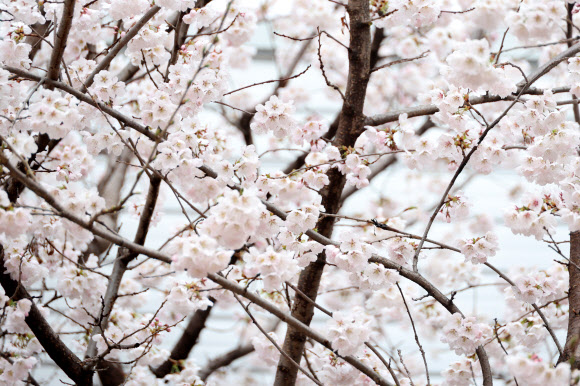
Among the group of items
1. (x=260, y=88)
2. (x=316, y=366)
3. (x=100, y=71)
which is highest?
(x=260, y=88)

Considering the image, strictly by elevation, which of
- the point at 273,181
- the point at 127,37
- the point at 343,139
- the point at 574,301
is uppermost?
the point at 343,139

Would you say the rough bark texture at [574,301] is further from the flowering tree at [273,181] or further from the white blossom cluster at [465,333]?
the white blossom cluster at [465,333]

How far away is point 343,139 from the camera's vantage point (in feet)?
7.46

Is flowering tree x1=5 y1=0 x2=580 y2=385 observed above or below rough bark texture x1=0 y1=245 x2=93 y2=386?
above

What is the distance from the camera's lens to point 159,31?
2.04m

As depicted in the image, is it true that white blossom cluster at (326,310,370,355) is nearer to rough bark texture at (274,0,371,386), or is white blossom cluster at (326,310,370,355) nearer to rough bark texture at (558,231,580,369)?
rough bark texture at (274,0,371,386)

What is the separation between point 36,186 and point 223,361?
2.37 metres

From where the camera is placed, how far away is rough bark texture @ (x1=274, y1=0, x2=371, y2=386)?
86.4 inches

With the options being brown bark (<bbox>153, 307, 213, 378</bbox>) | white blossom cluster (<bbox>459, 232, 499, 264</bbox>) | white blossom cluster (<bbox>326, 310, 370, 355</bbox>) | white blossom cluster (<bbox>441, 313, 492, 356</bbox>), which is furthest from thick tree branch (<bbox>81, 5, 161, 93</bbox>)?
brown bark (<bbox>153, 307, 213, 378</bbox>)

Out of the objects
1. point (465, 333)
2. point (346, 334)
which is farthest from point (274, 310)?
point (465, 333)

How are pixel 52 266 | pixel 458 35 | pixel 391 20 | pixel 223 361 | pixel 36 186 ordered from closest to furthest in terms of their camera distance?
1. pixel 36 186
2. pixel 391 20
3. pixel 52 266
4. pixel 223 361
5. pixel 458 35

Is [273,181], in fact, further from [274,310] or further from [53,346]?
[53,346]

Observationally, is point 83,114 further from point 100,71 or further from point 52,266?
point 52,266

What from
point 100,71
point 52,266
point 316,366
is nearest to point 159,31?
point 100,71
